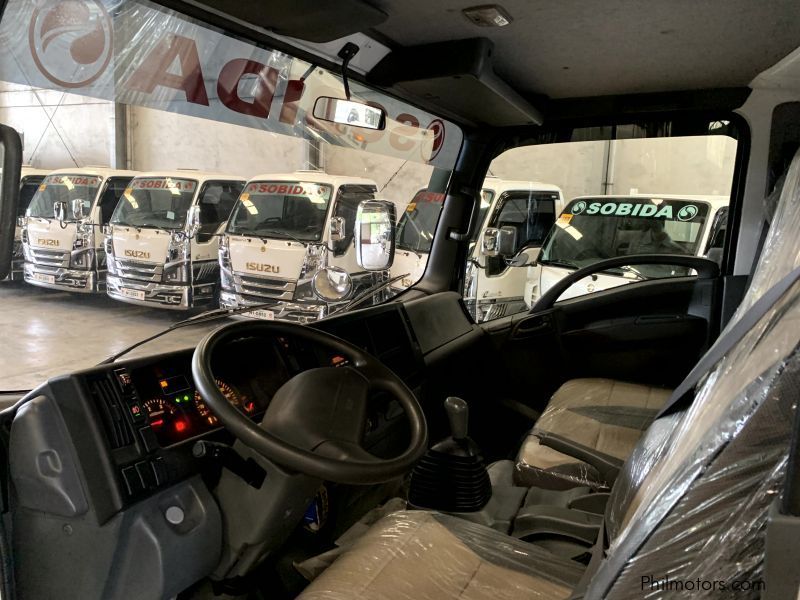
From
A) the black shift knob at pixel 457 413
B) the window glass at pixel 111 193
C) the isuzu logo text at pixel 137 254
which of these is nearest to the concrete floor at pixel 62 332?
the window glass at pixel 111 193

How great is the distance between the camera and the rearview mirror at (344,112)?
7.07 feet

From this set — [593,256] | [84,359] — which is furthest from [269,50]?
[593,256]

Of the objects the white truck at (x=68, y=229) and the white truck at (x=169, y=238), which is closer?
the white truck at (x=68, y=229)

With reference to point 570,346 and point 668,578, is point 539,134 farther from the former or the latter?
point 668,578

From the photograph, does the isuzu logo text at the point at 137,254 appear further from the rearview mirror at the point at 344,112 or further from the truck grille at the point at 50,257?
the rearview mirror at the point at 344,112

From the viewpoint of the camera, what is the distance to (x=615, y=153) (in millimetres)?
6781

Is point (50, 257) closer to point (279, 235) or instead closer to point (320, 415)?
point (320, 415)

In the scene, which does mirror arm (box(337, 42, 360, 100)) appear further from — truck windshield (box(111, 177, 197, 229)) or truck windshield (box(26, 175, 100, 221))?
truck windshield (box(111, 177, 197, 229))

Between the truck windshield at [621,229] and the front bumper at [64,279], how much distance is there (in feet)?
11.2

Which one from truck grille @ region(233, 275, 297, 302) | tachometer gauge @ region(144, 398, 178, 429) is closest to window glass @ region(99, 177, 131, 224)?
truck grille @ region(233, 275, 297, 302)

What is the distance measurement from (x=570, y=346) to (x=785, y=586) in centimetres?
239

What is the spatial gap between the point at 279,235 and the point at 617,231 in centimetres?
284

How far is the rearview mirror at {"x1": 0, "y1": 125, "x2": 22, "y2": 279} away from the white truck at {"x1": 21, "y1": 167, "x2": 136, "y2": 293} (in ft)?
2.36

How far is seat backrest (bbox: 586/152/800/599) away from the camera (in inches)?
30.9
